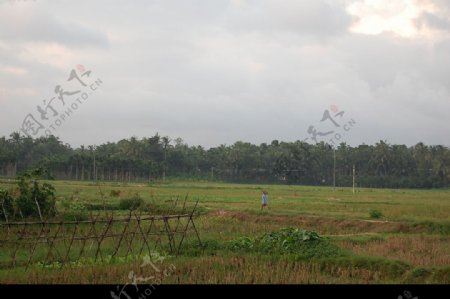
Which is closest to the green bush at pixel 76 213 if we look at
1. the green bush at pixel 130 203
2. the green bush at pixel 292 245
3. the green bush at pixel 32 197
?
the green bush at pixel 32 197

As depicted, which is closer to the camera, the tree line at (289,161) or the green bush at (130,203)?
the green bush at (130,203)

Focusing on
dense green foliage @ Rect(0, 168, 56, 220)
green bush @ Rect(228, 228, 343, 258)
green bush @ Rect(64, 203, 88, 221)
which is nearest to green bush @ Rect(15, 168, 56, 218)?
dense green foliage @ Rect(0, 168, 56, 220)

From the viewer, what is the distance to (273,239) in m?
16.9

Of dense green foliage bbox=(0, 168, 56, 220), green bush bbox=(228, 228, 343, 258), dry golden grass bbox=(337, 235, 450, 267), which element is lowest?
dry golden grass bbox=(337, 235, 450, 267)

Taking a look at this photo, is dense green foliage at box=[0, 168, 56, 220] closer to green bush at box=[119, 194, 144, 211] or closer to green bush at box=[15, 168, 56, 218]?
green bush at box=[15, 168, 56, 218]

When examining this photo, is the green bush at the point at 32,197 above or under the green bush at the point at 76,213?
above

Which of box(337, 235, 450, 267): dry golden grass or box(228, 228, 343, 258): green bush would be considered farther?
box(228, 228, 343, 258): green bush

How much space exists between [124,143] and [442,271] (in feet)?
333

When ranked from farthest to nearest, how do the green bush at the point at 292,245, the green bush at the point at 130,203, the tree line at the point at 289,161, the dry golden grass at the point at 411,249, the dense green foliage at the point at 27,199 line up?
the tree line at the point at 289,161, the green bush at the point at 130,203, the dense green foliage at the point at 27,199, the green bush at the point at 292,245, the dry golden grass at the point at 411,249

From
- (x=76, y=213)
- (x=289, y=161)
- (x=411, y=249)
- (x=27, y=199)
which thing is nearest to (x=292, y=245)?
(x=411, y=249)

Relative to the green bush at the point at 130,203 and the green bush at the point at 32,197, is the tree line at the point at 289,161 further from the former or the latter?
the green bush at the point at 32,197

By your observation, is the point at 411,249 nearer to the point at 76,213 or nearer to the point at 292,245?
the point at 292,245

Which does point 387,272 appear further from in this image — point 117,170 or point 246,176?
point 246,176
